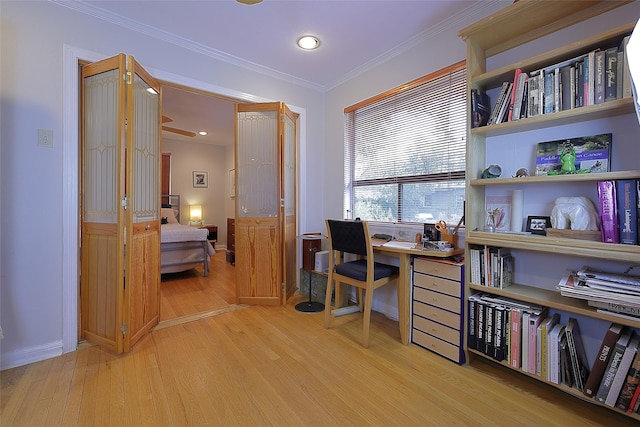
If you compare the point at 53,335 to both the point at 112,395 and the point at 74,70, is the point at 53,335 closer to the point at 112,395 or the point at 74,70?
the point at 112,395

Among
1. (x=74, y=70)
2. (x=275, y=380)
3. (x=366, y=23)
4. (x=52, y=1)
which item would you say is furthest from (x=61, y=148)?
(x=366, y=23)

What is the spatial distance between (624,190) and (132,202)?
295cm

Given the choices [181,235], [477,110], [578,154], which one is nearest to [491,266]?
[578,154]

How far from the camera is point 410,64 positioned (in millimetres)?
2564

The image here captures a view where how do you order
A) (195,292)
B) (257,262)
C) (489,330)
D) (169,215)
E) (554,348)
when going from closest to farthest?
(554,348), (489,330), (257,262), (195,292), (169,215)

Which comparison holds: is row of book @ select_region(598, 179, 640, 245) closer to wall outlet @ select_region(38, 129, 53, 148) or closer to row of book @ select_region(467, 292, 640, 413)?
row of book @ select_region(467, 292, 640, 413)

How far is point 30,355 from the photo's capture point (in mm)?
1901

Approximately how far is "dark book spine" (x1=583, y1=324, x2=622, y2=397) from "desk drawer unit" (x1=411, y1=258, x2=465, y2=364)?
62 cm

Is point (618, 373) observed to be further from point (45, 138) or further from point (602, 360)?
point (45, 138)

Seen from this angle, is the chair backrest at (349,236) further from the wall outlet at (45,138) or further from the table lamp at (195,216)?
the table lamp at (195,216)

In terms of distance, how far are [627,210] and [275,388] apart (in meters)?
2.05

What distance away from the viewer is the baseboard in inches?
72.0

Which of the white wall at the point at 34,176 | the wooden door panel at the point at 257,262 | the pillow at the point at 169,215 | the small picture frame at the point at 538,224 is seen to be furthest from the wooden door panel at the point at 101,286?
the pillow at the point at 169,215

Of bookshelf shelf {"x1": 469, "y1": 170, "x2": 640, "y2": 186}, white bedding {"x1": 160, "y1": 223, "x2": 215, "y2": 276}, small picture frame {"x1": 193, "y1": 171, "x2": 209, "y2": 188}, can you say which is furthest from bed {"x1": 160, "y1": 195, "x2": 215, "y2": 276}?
bookshelf shelf {"x1": 469, "y1": 170, "x2": 640, "y2": 186}
